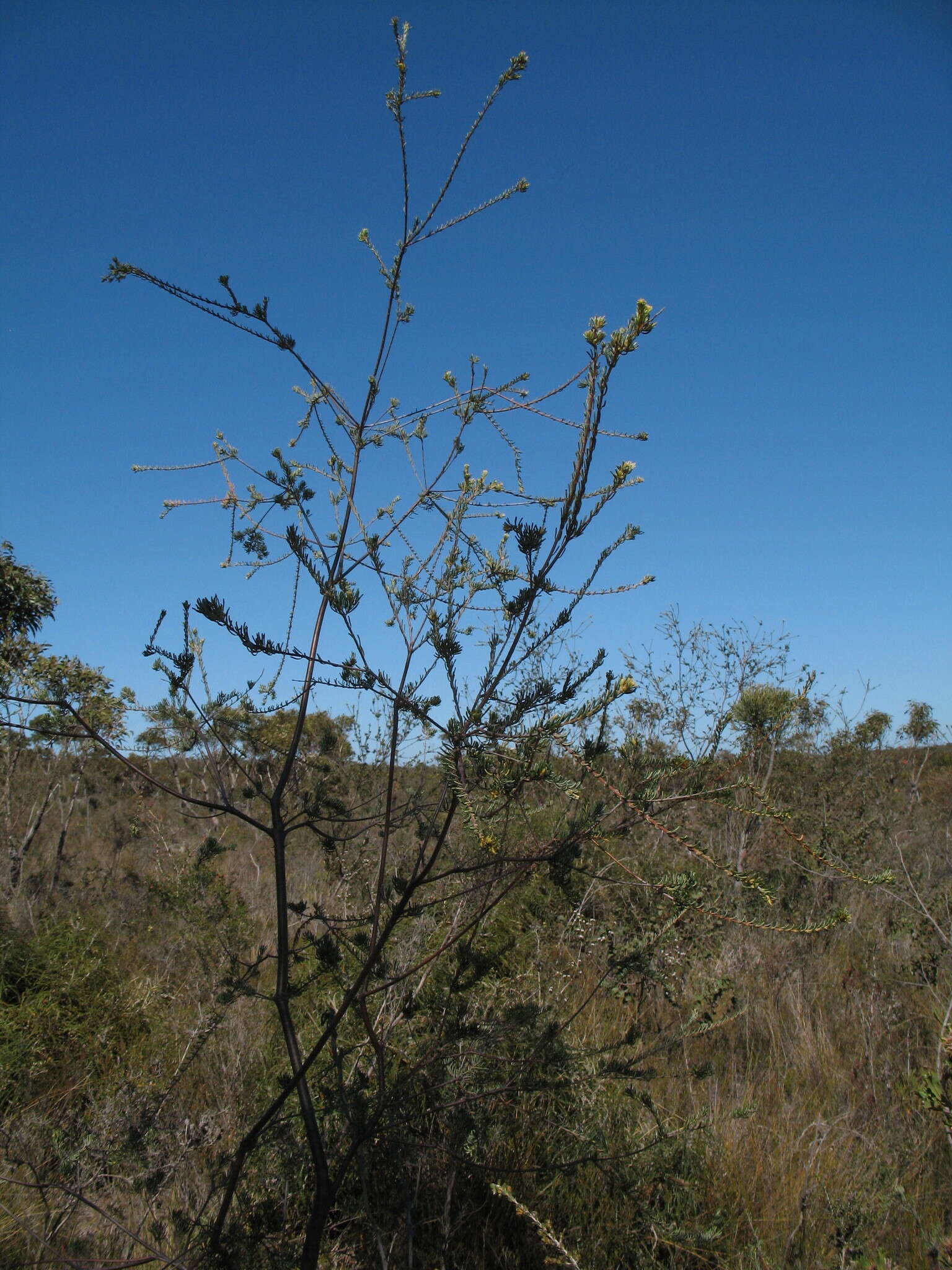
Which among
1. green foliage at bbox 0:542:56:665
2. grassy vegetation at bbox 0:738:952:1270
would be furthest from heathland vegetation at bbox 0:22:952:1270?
green foliage at bbox 0:542:56:665

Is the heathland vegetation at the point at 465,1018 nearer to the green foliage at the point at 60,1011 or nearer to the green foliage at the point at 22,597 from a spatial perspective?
the green foliage at the point at 60,1011

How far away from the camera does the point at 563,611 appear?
1.20 metres

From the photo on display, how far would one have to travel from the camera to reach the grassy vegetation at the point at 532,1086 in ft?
5.17

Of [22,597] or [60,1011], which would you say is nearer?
[60,1011]

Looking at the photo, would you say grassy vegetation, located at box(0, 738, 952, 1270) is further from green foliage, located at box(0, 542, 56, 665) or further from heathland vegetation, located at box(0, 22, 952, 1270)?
green foliage, located at box(0, 542, 56, 665)

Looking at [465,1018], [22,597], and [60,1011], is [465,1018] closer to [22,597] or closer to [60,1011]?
[60,1011]

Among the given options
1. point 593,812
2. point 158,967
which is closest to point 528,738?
point 593,812

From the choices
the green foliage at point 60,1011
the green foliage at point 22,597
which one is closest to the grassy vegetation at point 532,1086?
the green foliage at point 60,1011

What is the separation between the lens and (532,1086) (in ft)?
4.48

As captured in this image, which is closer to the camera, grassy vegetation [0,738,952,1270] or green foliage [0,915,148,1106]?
grassy vegetation [0,738,952,1270]

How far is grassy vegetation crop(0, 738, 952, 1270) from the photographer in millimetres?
1577

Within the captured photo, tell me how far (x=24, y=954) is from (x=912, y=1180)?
13.2 ft

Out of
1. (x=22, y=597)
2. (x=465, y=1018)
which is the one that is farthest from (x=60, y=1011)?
(x=22, y=597)

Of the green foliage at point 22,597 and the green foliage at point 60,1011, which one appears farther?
the green foliage at point 22,597
